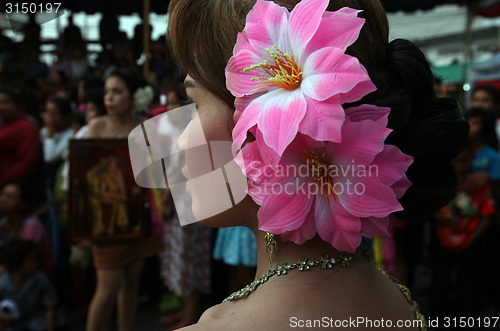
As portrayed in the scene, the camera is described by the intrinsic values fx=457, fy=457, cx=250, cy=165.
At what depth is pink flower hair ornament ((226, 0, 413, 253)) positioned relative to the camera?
77 cm

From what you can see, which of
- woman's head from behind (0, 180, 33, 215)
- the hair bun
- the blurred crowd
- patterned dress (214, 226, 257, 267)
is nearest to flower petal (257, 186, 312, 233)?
the hair bun

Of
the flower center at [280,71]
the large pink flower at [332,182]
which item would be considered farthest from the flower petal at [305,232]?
the flower center at [280,71]

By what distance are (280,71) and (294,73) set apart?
25 millimetres

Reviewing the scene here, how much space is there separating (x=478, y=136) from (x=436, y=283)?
1113 mm

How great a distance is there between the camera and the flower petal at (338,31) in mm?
777

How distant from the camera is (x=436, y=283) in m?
3.38

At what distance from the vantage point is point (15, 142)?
388 cm

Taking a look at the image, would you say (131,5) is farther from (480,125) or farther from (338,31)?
(338,31)

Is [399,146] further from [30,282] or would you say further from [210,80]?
[30,282]

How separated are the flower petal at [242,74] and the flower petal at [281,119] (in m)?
0.05

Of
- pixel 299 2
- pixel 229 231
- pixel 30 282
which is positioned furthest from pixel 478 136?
pixel 30 282

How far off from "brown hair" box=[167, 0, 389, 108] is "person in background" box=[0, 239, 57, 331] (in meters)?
2.98

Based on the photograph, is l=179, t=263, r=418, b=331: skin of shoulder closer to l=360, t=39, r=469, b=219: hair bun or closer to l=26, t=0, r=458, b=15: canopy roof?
l=360, t=39, r=469, b=219: hair bun

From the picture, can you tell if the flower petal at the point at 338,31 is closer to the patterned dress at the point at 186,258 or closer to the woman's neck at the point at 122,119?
the woman's neck at the point at 122,119
